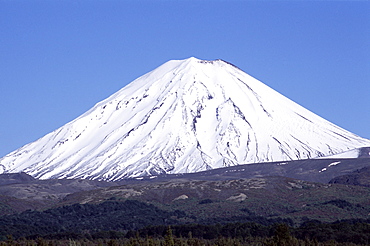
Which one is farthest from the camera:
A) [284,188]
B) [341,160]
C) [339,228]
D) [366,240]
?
[341,160]

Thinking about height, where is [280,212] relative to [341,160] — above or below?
below

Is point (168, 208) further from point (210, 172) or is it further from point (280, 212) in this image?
point (210, 172)

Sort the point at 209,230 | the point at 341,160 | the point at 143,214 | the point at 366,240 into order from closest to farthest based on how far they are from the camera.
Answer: the point at 366,240
the point at 209,230
the point at 143,214
the point at 341,160

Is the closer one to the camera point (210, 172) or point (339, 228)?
point (339, 228)

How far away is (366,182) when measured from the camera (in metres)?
Result: 136

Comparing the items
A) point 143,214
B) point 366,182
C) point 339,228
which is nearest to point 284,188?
point 366,182

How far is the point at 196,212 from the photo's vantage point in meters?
109

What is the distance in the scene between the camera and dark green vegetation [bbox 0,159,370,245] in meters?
79.0

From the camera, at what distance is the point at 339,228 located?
73.2 metres

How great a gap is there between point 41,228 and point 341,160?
99.1 m

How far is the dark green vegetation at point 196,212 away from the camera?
79.0 m

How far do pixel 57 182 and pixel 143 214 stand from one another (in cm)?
6126

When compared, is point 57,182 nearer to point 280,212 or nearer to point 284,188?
point 284,188

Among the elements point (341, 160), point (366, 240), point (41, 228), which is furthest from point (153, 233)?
point (341, 160)
